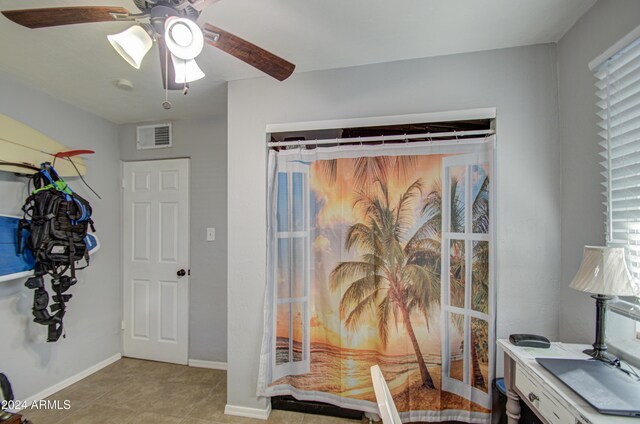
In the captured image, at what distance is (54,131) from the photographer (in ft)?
7.38

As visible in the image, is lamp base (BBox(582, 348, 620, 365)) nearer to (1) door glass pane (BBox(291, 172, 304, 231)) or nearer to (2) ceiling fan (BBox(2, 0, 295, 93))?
(1) door glass pane (BBox(291, 172, 304, 231))

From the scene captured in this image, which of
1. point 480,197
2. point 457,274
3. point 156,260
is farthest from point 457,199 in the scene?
point 156,260

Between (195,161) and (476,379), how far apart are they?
294 centimetres

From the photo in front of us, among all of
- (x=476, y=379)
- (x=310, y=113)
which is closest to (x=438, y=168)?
(x=310, y=113)

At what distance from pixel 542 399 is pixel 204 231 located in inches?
105

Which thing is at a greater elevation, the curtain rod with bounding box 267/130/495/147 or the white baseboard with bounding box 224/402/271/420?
the curtain rod with bounding box 267/130/495/147

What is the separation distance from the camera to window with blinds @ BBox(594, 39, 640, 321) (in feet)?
3.56

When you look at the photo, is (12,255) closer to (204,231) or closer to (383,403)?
(204,231)

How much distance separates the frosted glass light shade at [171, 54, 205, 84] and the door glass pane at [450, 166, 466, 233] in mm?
1515

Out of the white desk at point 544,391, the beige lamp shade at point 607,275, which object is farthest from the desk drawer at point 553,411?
the beige lamp shade at point 607,275

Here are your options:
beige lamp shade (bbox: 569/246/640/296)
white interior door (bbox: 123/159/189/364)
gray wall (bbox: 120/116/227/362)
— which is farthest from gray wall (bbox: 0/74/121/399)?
beige lamp shade (bbox: 569/246/640/296)

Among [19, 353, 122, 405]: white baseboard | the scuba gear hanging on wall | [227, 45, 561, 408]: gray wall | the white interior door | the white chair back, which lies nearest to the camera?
the white chair back

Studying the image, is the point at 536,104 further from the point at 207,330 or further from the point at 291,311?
the point at 207,330

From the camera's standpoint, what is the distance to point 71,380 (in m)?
2.28
